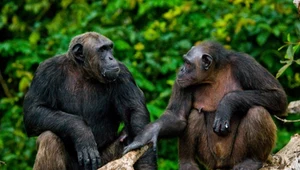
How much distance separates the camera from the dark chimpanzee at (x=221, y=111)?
9.02 metres

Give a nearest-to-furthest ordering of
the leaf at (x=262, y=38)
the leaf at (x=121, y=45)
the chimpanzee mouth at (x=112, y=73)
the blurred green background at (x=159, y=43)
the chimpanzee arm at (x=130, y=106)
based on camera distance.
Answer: the chimpanzee mouth at (x=112, y=73) → the chimpanzee arm at (x=130, y=106) → the leaf at (x=262, y=38) → the blurred green background at (x=159, y=43) → the leaf at (x=121, y=45)

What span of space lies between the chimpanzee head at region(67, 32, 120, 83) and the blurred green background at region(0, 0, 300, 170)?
3.26 m

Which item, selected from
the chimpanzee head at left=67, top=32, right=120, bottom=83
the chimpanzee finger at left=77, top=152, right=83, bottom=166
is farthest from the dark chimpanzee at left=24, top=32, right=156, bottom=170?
the chimpanzee finger at left=77, top=152, right=83, bottom=166

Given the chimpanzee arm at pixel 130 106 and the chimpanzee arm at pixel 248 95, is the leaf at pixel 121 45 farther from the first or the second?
the chimpanzee arm at pixel 248 95

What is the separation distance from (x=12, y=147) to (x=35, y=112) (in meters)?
4.43

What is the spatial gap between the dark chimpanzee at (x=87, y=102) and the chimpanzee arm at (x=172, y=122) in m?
0.19

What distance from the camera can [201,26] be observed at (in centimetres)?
1391

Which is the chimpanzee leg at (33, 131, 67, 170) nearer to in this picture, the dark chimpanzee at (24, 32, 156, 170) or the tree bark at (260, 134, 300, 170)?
the dark chimpanzee at (24, 32, 156, 170)

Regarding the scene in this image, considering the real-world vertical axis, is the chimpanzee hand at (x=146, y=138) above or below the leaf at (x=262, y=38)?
below

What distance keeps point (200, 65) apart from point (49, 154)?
1874mm

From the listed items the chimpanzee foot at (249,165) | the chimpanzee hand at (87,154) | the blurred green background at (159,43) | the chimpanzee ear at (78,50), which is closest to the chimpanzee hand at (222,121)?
the chimpanzee foot at (249,165)

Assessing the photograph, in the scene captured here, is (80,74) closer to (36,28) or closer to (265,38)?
(265,38)

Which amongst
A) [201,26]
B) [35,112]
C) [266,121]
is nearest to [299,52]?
[201,26]

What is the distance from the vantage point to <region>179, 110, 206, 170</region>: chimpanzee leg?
9352 mm
